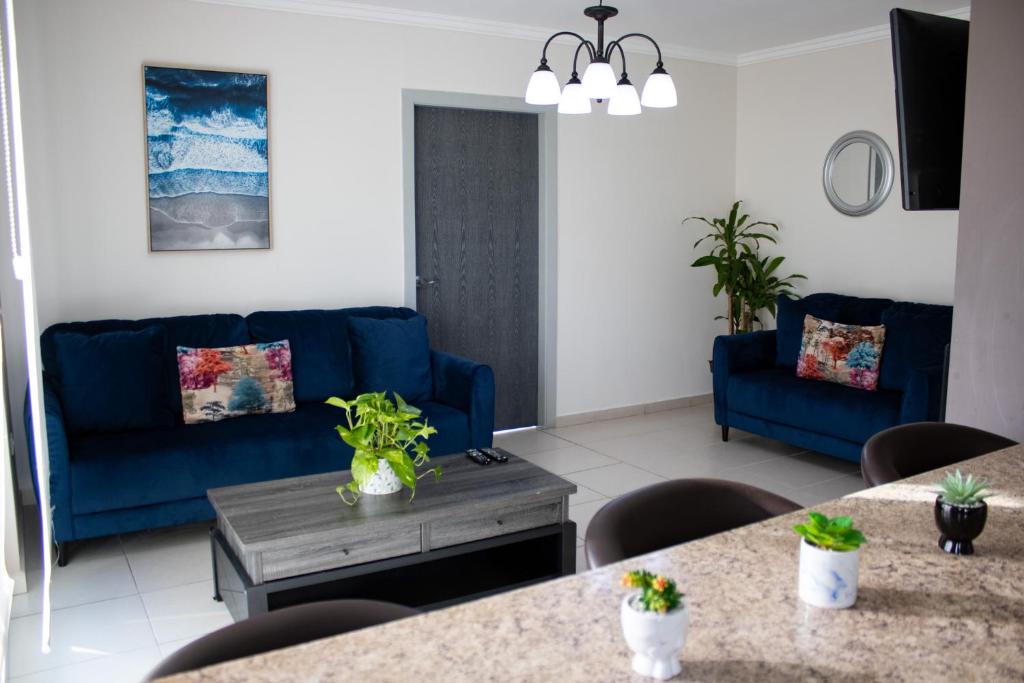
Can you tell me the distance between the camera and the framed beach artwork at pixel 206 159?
4.36 m

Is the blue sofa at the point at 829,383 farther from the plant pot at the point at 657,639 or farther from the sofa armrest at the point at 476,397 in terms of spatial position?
the plant pot at the point at 657,639

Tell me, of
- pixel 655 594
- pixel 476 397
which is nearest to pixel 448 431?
pixel 476 397

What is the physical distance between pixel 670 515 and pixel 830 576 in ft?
1.70

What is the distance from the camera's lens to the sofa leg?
354 centimetres

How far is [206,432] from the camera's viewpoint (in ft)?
12.8

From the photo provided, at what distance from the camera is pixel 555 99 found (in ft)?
11.9

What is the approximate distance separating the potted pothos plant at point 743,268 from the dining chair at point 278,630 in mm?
4843

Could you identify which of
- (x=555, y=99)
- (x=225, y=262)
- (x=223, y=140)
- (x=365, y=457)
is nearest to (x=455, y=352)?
(x=225, y=262)

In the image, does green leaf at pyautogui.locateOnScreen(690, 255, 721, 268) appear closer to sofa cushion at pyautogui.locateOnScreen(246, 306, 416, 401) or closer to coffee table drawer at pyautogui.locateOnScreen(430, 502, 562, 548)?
sofa cushion at pyautogui.locateOnScreen(246, 306, 416, 401)

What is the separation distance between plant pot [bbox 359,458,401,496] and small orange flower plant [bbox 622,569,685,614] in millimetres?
1897

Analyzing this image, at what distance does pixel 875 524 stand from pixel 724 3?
149 inches

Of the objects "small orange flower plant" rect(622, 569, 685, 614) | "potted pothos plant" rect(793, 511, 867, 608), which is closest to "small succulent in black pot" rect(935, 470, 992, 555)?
"potted pothos plant" rect(793, 511, 867, 608)

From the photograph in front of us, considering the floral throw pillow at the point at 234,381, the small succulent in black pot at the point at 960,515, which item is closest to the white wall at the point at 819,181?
the floral throw pillow at the point at 234,381

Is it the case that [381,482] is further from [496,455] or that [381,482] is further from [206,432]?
[206,432]
